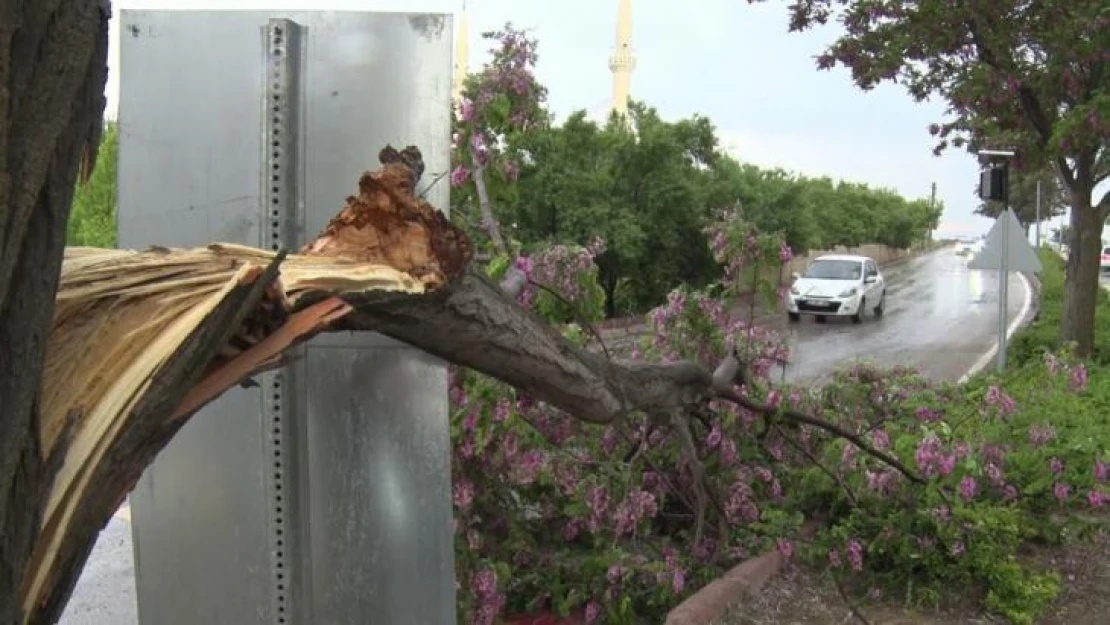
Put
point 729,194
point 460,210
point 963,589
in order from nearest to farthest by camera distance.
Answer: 1. point 460,210
2. point 963,589
3. point 729,194

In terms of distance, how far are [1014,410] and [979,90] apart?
6555mm

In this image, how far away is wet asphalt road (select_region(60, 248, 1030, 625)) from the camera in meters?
5.55

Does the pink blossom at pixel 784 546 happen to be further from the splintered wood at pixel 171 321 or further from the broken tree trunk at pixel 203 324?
the splintered wood at pixel 171 321

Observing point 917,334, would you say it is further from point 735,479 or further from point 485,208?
point 485,208

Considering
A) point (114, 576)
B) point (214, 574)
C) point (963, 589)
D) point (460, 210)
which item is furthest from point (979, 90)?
point (214, 574)

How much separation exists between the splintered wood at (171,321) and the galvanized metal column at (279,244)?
49cm

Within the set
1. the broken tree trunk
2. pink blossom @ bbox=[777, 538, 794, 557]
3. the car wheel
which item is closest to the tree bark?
the broken tree trunk

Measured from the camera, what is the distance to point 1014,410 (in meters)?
6.04

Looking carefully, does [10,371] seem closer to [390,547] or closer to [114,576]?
[390,547]

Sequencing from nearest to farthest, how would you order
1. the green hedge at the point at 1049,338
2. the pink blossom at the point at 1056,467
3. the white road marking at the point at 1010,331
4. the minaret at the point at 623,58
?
the pink blossom at the point at 1056,467
the green hedge at the point at 1049,338
the white road marking at the point at 1010,331
the minaret at the point at 623,58

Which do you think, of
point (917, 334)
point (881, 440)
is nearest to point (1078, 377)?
point (881, 440)

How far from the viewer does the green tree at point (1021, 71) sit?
10.4 metres

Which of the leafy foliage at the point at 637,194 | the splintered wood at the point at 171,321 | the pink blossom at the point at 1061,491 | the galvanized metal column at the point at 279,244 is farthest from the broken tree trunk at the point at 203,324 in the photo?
the leafy foliage at the point at 637,194

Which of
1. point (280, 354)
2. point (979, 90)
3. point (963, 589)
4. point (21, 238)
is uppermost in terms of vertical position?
point (979, 90)
